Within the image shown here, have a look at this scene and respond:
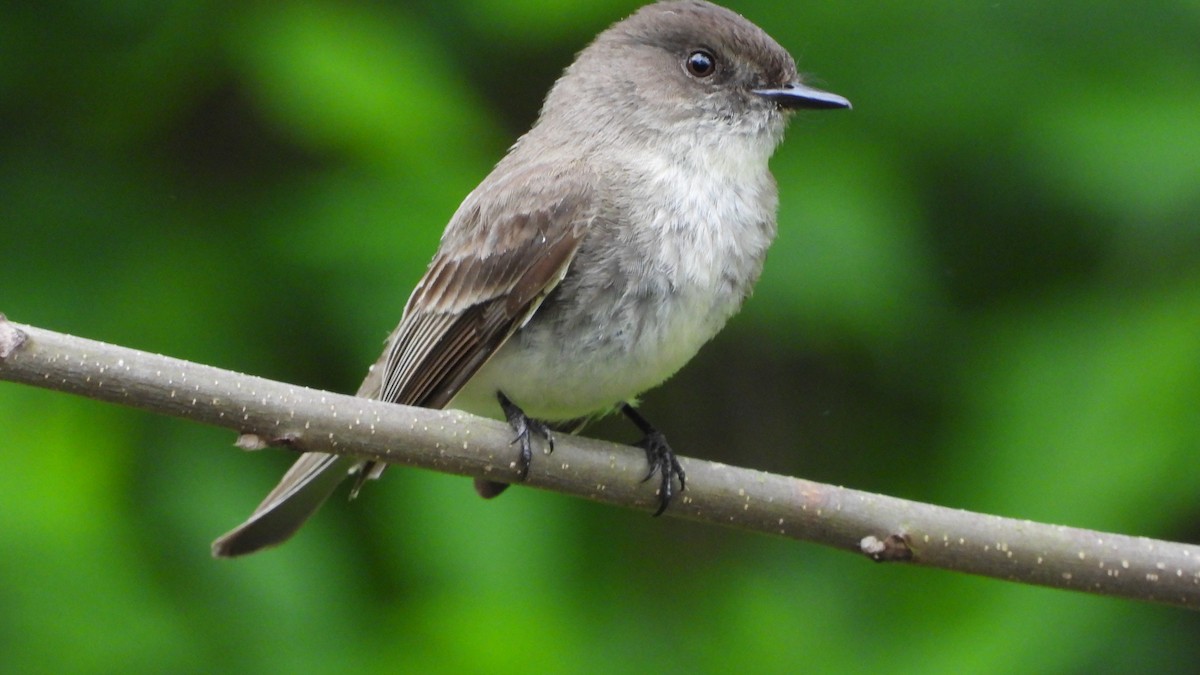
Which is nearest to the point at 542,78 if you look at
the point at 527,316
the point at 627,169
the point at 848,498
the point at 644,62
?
the point at 644,62

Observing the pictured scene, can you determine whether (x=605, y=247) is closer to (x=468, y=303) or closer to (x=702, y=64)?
(x=468, y=303)

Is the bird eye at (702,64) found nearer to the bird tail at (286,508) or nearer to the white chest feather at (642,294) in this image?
the white chest feather at (642,294)

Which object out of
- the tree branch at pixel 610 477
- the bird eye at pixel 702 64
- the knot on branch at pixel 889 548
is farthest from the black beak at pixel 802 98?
the knot on branch at pixel 889 548

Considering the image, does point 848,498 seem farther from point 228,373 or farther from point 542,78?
point 542,78

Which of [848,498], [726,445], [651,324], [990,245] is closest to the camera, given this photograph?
[848,498]

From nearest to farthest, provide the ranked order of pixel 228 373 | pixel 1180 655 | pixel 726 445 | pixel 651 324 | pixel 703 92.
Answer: pixel 228 373 < pixel 651 324 < pixel 703 92 < pixel 1180 655 < pixel 726 445

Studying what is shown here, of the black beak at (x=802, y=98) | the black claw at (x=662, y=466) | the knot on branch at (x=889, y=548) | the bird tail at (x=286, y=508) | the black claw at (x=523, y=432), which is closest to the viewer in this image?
the knot on branch at (x=889, y=548)

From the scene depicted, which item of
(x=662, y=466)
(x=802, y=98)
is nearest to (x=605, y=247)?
(x=662, y=466)
